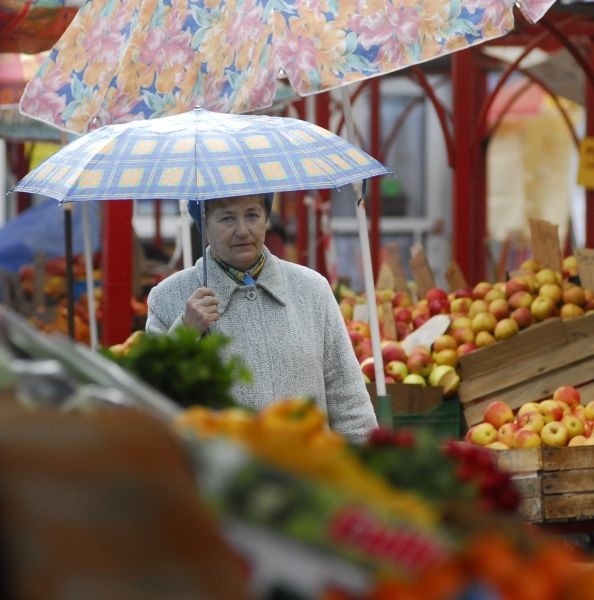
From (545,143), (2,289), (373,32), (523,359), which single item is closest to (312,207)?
(2,289)

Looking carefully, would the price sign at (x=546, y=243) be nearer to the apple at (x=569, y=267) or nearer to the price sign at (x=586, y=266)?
the apple at (x=569, y=267)

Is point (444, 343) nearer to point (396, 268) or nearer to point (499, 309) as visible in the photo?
point (499, 309)

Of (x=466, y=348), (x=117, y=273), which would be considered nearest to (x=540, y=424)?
(x=466, y=348)

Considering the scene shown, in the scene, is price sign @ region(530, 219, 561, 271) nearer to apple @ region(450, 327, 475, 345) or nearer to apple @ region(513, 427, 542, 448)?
apple @ region(450, 327, 475, 345)

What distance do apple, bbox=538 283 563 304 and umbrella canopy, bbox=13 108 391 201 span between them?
2.36 m

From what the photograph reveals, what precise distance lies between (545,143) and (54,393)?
14795mm

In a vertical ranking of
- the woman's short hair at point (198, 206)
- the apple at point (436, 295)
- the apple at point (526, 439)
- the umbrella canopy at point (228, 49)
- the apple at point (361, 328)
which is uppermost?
the umbrella canopy at point (228, 49)

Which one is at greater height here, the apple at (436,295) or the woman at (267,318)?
the woman at (267,318)

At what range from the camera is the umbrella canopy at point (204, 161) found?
430 centimetres

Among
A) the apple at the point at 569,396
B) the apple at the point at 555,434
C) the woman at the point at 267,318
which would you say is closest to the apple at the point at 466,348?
the apple at the point at 569,396

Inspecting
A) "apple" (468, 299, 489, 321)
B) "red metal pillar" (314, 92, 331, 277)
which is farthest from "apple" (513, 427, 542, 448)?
"red metal pillar" (314, 92, 331, 277)

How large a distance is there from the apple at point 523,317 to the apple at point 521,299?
2.2 inches

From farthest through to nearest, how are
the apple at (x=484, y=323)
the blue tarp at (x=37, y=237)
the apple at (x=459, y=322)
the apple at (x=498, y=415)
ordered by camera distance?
the blue tarp at (x=37, y=237) → the apple at (x=459, y=322) → the apple at (x=484, y=323) → the apple at (x=498, y=415)

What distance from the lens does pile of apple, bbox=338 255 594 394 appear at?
263 inches
